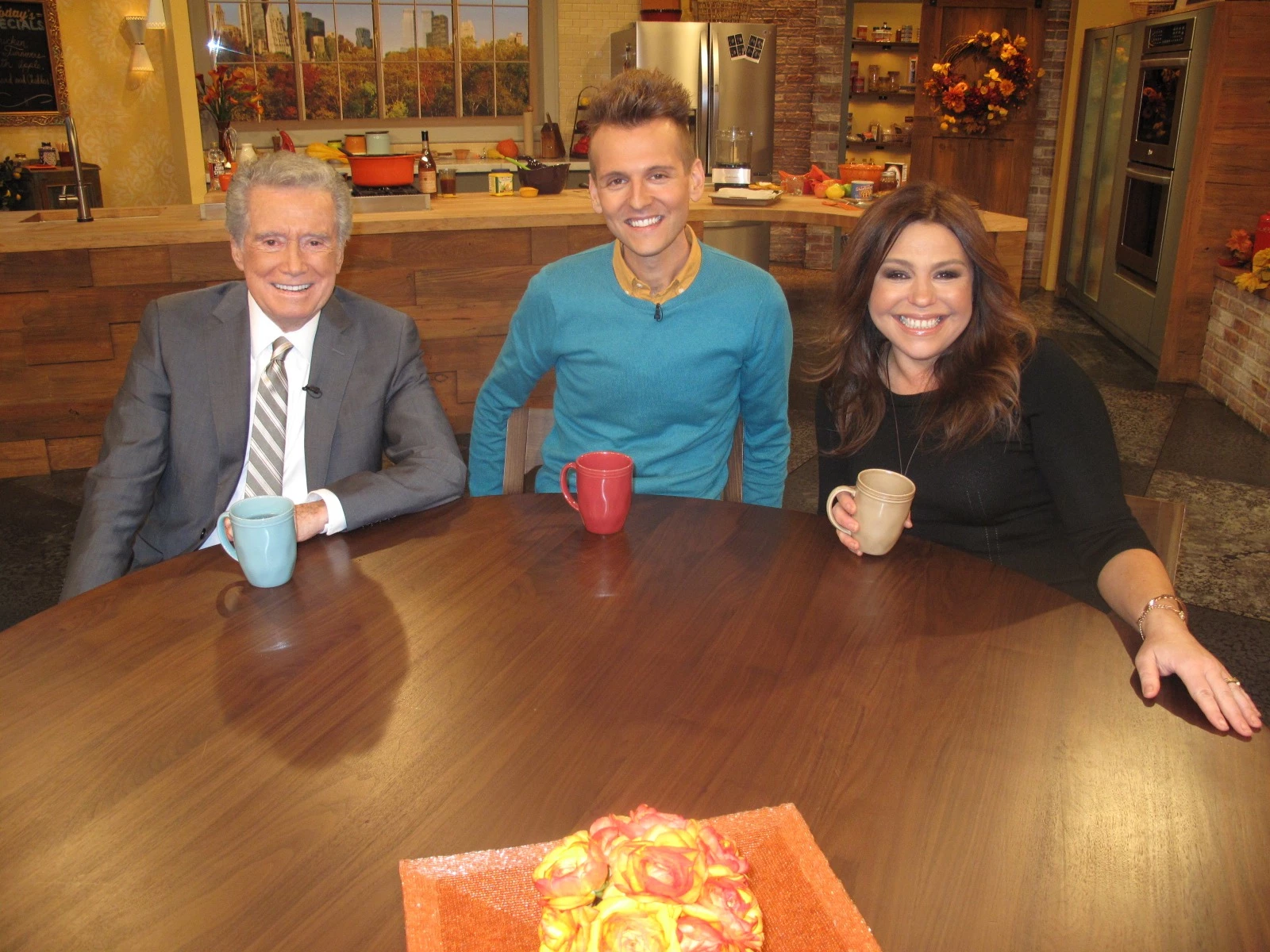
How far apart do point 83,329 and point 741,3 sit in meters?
6.26

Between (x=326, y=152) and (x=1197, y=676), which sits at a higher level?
(x=326, y=152)

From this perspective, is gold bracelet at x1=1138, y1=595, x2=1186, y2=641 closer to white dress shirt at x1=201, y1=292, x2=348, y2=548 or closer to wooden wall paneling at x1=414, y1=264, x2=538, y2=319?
white dress shirt at x1=201, y1=292, x2=348, y2=548

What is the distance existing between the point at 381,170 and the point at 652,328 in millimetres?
2813

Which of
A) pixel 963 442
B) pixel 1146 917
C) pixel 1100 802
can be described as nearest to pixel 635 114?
pixel 963 442

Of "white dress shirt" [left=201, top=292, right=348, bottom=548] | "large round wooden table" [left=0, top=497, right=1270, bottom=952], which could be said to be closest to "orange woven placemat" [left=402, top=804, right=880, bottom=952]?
"large round wooden table" [left=0, top=497, right=1270, bottom=952]

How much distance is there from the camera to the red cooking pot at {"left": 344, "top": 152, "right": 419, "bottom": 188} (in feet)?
14.3

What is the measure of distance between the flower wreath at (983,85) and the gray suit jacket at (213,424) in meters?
7.49

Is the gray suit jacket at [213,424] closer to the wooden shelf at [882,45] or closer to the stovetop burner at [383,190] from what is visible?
the stovetop burner at [383,190]

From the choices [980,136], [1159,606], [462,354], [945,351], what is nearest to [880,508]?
[1159,606]

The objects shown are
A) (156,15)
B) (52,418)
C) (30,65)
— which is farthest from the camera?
(30,65)

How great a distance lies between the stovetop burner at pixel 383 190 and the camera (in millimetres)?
4324

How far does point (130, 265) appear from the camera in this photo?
3883 millimetres

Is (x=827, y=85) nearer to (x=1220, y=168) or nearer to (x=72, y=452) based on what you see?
(x=1220, y=168)

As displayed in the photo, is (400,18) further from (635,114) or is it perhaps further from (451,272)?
(635,114)
